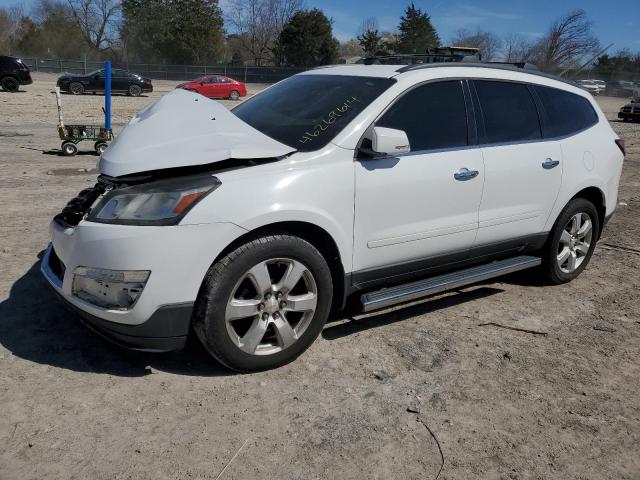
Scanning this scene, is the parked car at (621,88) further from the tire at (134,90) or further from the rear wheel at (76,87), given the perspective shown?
the rear wheel at (76,87)

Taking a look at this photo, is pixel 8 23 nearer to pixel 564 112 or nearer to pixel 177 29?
pixel 177 29

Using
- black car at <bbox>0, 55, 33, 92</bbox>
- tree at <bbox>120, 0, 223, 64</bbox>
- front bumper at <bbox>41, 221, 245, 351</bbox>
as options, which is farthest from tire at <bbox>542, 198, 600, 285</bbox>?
tree at <bbox>120, 0, 223, 64</bbox>

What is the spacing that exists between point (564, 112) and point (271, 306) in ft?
10.4

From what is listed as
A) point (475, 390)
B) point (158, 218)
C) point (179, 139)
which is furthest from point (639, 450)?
point (179, 139)

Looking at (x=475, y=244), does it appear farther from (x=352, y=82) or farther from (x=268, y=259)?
(x=268, y=259)

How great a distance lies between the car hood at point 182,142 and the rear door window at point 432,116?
836 millimetres

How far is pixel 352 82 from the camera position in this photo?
13.1 feet

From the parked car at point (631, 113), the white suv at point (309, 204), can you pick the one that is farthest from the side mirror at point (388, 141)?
the parked car at point (631, 113)

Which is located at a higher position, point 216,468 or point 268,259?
point 268,259

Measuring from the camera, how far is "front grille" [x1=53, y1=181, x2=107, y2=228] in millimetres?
3303

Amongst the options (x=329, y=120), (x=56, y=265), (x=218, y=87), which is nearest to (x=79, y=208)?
(x=56, y=265)

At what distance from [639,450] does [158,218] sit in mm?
2669

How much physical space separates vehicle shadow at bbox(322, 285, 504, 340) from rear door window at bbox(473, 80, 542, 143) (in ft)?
4.25

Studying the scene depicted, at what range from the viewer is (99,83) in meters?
30.0
